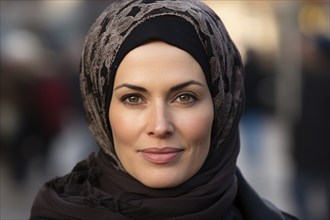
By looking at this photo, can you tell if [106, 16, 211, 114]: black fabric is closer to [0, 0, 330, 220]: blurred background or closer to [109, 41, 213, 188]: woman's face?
[109, 41, 213, 188]: woman's face

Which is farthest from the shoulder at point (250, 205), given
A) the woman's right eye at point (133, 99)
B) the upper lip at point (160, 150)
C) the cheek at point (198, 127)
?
the woman's right eye at point (133, 99)

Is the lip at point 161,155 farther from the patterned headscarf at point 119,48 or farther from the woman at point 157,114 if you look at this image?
the patterned headscarf at point 119,48

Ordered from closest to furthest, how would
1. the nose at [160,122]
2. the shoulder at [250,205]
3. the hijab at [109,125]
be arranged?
1. the nose at [160,122]
2. the hijab at [109,125]
3. the shoulder at [250,205]

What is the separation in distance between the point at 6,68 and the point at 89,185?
805 centimetres

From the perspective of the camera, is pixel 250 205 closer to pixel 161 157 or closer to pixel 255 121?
pixel 161 157

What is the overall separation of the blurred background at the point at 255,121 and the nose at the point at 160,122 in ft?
15.5

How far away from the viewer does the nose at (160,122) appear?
299 centimetres

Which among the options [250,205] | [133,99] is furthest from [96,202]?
[250,205]

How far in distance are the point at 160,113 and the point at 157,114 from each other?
11 millimetres

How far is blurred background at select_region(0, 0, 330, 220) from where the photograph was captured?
7.81 meters

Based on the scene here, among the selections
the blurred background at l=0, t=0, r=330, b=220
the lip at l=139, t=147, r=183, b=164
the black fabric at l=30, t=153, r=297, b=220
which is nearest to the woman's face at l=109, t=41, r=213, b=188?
the lip at l=139, t=147, r=183, b=164

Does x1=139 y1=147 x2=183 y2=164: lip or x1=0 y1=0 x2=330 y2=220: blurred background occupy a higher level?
x1=139 y1=147 x2=183 y2=164: lip

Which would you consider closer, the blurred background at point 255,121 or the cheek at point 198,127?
the cheek at point 198,127

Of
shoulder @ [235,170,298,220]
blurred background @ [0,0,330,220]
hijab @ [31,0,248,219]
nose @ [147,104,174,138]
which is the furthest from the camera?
blurred background @ [0,0,330,220]
